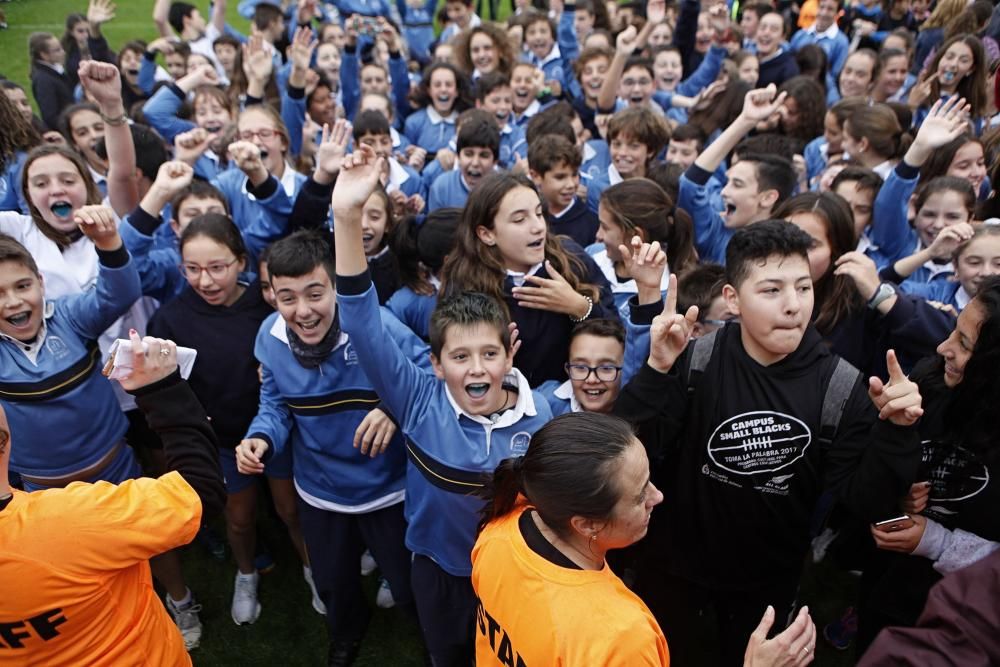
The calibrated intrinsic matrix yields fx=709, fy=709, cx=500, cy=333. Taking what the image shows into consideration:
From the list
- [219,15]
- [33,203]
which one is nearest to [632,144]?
[33,203]

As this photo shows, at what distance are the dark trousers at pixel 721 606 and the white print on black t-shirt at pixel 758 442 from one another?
1.86 feet

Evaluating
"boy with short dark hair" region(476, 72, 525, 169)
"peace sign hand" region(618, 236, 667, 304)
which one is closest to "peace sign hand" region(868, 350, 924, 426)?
"peace sign hand" region(618, 236, 667, 304)

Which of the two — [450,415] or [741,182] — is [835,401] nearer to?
[450,415]

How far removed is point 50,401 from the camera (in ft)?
9.36

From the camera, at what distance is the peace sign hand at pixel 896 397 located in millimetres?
1858

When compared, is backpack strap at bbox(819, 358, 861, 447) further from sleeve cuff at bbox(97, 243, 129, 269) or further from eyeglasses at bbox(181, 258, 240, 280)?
sleeve cuff at bbox(97, 243, 129, 269)

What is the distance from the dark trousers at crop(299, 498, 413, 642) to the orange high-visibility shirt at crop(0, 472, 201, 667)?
3.83 feet

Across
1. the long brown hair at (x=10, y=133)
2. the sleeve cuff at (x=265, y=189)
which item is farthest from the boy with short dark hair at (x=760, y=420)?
the long brown hair at (x=10, y=133)

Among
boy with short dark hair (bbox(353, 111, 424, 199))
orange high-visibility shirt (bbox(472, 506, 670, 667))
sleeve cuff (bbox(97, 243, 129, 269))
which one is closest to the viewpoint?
orange high-visibility shirt (bbox(472, 506, 670, 667))

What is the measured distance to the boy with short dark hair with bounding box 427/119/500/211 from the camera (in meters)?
4.49

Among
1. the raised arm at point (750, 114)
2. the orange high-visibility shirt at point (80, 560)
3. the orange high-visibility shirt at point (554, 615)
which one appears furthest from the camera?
the raised arm at point (750, 114)

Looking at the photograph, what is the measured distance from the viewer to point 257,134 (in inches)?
181

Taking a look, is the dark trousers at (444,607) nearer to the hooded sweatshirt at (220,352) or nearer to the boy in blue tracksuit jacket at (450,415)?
the boy in blue tracksuit jacket at (450,415)

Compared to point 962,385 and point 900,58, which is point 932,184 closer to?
point 962,385
